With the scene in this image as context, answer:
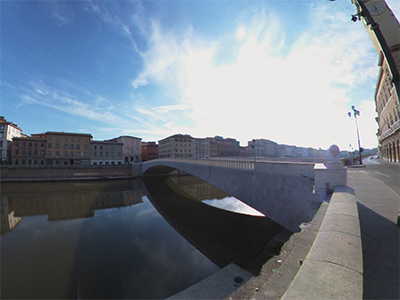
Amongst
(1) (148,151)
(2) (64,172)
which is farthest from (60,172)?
(1) (148,151)

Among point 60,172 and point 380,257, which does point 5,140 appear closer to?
point 60,172

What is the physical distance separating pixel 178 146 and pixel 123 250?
6047 cm

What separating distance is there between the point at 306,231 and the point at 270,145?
5238 inches

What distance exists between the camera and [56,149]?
4869 centimetres

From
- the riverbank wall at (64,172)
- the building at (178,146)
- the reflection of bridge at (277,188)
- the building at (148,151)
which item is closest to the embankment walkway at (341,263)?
the reflection of bridge at (277,188)

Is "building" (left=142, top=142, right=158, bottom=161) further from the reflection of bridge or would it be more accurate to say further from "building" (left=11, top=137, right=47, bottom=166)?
the reflection of bridge

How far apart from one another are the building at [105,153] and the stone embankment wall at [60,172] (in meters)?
10.6

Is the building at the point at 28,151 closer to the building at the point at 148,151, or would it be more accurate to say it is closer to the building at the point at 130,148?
the building at the point at 130,148

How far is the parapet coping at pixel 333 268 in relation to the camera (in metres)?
1.21

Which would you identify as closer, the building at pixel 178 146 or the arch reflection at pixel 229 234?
the arch reflection at pixel 229 234

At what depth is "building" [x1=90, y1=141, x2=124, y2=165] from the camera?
52.5 meters

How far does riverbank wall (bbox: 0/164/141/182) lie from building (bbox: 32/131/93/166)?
32.0 feet

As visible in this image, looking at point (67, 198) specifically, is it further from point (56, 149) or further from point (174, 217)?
point (56, 149)

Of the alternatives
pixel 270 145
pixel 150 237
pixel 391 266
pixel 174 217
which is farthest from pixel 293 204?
pixel 270 145
